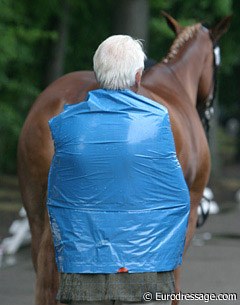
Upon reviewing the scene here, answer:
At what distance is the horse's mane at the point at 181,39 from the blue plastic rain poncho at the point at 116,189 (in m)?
3.92

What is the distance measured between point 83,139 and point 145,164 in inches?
11.7

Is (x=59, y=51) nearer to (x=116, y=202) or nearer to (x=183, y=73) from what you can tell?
(x=183, y=73)

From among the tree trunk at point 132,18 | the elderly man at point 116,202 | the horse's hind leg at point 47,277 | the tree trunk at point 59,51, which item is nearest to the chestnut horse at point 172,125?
the horse's hind leg at point 47,277

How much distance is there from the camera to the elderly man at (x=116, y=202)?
5.34 m

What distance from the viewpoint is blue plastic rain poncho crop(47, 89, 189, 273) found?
210 inches

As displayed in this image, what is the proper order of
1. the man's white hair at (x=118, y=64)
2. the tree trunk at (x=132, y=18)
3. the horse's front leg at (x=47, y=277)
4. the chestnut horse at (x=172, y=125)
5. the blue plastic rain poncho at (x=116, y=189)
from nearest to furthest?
the blue plastic rain poncho at (x=116, y=189), the man's white hair at (x=118, y=64), the horse's front leg at (x=47, y=277), the chestnut horse at (x=172, y=125), the tree trunk at (x=132, y=18)

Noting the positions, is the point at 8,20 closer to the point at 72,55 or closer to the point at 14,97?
the point at 14,97

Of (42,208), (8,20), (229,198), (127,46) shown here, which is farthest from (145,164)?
(229,198)

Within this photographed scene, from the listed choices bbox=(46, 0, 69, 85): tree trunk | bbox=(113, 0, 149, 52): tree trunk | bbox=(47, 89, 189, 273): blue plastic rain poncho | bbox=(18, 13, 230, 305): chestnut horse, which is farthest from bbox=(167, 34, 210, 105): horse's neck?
bbox=(46, 0, 69, 85): tree trunk

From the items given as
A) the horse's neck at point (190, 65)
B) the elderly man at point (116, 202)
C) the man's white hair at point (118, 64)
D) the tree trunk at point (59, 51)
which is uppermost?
the man's white hair at point (118, 64)

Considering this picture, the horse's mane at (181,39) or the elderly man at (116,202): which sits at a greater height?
the elderly man at (116,202)

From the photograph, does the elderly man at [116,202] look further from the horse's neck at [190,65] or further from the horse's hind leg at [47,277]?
the horse's neck at [190,65]

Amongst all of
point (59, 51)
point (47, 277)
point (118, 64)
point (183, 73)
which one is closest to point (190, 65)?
point (183, 73)

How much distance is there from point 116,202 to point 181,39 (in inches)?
169
